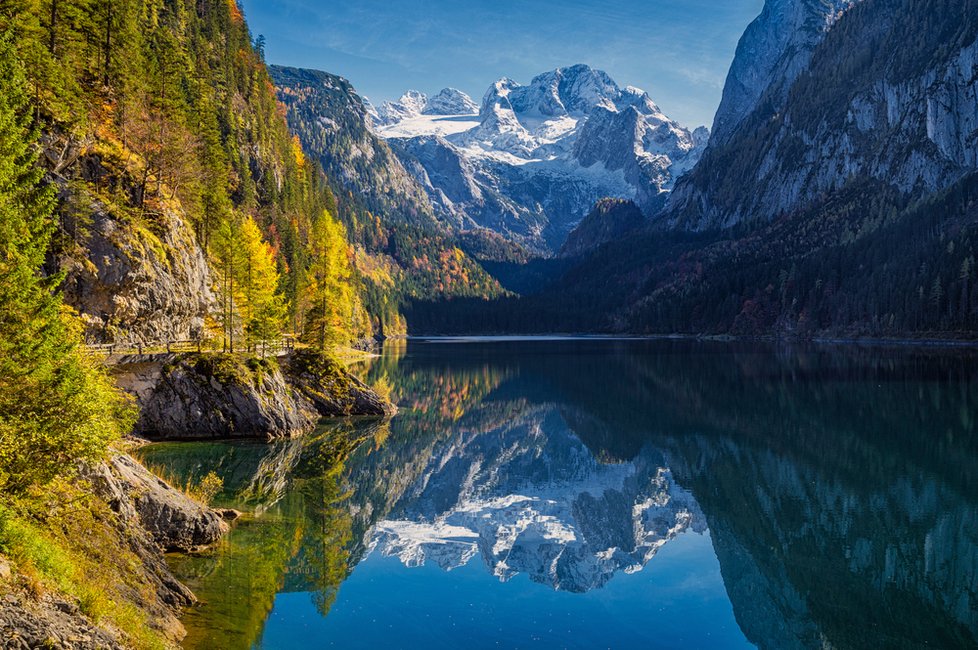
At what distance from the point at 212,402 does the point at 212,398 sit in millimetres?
289

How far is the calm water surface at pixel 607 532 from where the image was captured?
2050 cm

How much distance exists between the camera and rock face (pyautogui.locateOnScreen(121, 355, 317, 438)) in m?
45.2

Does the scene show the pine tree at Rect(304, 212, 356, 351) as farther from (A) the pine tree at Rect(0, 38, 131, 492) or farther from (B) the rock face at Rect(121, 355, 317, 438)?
(A) the pine tree at Rect(0, 38, 131, 492)

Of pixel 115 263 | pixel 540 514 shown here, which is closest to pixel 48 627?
pixel 540 514

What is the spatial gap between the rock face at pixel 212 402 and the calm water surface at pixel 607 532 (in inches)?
127

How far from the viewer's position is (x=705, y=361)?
12144 cm

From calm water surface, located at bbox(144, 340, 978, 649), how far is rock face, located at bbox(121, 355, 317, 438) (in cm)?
323

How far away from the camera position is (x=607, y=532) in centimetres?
3192

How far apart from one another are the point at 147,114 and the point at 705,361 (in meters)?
97.8

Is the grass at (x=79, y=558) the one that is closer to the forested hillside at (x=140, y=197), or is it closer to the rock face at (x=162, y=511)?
the rock face at (x=162, y=511)

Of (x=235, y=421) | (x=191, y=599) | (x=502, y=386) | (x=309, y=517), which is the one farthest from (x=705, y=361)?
(x=191, y=599)

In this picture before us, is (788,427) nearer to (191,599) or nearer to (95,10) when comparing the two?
(191,599)

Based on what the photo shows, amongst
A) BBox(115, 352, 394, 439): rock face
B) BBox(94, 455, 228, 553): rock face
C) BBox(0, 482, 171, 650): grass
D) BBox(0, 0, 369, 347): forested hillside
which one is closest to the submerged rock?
BBox(94, 455, 228, 553): rock face

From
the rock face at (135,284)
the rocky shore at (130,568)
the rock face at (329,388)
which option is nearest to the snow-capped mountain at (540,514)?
the rocky shore at (130,568)
